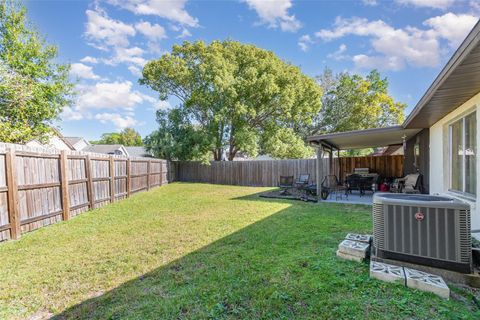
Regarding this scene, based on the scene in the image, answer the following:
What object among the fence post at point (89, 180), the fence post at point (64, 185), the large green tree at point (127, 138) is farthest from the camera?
the large green tree at point (127, 138)

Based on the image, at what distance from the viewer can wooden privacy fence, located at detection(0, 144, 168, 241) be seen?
4.49 metres

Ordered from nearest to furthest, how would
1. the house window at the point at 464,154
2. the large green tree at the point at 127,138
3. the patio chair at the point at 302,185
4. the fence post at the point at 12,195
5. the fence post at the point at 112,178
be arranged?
the house window at the point at 464,154
the fence post at the point at 12,195
the fence post at the point at 112,178
the patio chair at the point at 302,185
the large green tree at the point at 127,138

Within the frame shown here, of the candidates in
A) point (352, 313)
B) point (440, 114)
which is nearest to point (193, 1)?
point (440, 114)

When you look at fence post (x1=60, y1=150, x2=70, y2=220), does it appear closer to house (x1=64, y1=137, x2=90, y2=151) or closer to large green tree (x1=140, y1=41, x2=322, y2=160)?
large green tree (x1=140, y1=41, x2=322, y2=160)

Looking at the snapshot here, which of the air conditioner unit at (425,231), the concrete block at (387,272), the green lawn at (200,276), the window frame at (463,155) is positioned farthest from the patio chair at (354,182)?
the concrete block at (387,272)

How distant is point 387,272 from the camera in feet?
8.77

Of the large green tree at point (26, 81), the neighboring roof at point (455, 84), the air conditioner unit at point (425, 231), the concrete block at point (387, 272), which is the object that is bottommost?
the concrete block at point (387, 272)

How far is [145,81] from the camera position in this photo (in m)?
18.0

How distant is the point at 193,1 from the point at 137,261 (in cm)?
914

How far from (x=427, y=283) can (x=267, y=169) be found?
12.4 m

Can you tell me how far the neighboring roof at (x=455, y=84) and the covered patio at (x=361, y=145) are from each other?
2425mm

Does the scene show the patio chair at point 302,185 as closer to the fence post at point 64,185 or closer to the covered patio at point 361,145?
the covered patio at point 361,145

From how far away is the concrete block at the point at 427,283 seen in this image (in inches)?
92.0

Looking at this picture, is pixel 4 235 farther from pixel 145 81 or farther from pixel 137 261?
pixel 145 81
